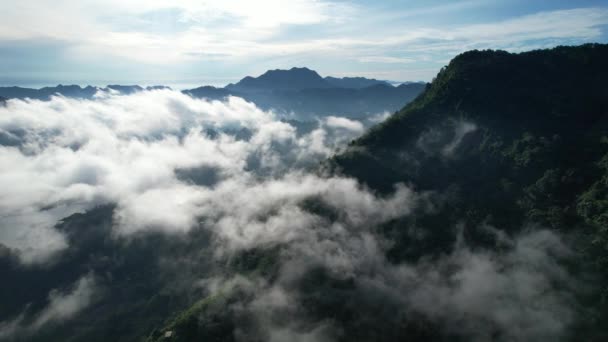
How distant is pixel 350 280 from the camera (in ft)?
611

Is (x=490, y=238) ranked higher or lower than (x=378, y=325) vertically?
higher

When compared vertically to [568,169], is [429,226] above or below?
below

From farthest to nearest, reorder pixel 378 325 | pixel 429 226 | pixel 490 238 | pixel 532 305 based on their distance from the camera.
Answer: pixel 429 226 → pixel 490 238 → pixel 378 325 → pixel 532 305

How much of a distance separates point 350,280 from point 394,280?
72.2ft

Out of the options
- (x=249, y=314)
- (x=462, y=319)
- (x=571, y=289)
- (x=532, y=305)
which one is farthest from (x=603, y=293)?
(x=249, y=314)

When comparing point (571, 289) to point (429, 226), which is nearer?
point (571, 289)

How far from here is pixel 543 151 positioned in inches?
7692

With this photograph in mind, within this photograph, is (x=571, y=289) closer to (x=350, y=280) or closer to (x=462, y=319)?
(x=462, y=319)

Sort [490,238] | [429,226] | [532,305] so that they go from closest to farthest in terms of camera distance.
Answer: [532,305] < [490,238] < [429,226]

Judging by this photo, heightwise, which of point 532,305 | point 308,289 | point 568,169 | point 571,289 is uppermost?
point 568,169

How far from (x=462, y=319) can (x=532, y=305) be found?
26.8 m

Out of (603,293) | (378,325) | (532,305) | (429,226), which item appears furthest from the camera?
(429,226)

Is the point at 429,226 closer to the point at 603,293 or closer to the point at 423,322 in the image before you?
the point at 423,322

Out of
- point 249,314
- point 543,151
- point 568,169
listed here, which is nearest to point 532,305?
point 568,169
